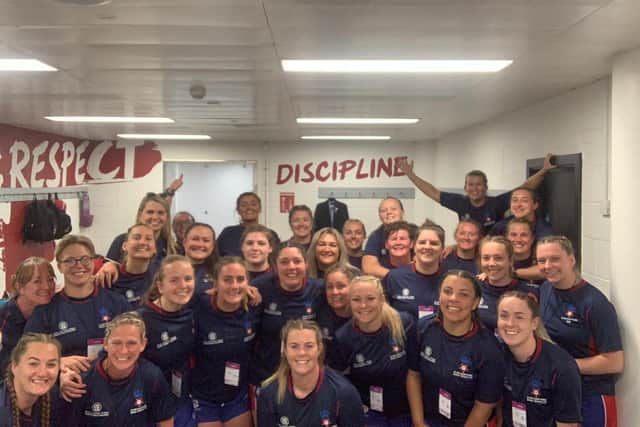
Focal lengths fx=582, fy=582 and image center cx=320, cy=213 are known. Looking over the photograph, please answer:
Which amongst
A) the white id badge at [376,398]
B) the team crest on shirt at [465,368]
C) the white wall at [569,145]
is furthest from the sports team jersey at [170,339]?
the white wall at [569,145]

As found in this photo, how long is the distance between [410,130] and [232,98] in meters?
3.37

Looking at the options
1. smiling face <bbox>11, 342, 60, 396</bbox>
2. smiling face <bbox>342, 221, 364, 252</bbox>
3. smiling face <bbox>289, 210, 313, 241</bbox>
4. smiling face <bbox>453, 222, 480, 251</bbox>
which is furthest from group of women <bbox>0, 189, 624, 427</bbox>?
smiling face <bbox>289, 210, 313, 241</bbox>

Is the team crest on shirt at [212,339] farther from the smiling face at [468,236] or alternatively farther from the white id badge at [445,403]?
the smiling face at [468,236]

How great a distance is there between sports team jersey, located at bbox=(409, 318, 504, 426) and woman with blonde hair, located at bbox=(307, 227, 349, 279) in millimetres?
985

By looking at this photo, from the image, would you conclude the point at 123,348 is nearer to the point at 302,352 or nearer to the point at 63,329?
the point at 63,329

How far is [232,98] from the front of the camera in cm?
455

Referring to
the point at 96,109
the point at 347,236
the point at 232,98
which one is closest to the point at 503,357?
the point at 347,236

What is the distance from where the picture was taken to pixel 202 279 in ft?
12.1

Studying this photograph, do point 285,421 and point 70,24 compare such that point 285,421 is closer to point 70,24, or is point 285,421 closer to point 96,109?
point 70,24

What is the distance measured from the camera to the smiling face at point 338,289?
126 inches

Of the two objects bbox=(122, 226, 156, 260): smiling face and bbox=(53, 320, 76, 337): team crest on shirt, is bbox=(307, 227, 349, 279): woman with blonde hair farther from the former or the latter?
bbox=(53, 320, 76, 337): team crest on shirt

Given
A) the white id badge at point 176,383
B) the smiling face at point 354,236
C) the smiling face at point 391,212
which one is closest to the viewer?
the white id badge at point 176,383

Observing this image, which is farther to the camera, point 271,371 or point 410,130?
point 410,130

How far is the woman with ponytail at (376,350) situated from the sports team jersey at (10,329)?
167 cm
